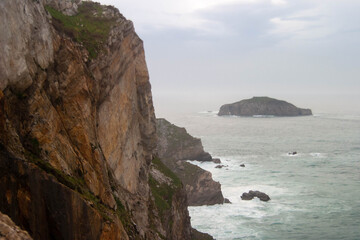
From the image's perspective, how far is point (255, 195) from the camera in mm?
65562

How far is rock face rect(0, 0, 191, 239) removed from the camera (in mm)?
13008

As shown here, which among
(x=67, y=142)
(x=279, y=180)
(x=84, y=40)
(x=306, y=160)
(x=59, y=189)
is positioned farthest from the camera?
(x=306, y=160)

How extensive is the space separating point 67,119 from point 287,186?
2436 inches

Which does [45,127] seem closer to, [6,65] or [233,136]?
[6,65]

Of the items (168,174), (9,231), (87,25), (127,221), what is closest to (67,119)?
(127,221)

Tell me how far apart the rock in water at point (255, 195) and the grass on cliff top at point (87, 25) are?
4634cm

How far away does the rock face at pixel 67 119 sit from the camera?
1301 cm

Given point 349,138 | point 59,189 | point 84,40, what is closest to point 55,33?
point 84,40

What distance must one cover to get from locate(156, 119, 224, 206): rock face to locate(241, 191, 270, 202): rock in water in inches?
167

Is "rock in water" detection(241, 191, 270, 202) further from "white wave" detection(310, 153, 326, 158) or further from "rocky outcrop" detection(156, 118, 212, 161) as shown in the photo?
"white wave" detection(310, 153, 326, 158)

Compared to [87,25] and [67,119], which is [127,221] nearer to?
[67,119]

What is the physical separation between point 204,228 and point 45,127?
42680 mm

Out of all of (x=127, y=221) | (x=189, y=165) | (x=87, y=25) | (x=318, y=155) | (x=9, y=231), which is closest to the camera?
(x=9, y=231)

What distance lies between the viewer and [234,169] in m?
87.7
